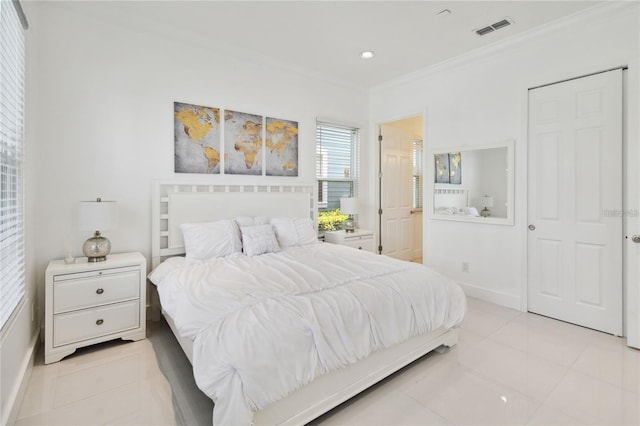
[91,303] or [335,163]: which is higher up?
[335,163]

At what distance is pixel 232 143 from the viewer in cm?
377

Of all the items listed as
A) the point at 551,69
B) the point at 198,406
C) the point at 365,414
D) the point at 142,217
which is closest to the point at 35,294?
the point at 142,217

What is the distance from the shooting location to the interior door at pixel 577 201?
2.90 metres

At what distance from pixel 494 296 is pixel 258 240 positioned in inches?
109

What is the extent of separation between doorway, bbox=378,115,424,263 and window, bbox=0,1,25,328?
4201 millimetres

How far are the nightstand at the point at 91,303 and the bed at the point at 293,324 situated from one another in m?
0.24

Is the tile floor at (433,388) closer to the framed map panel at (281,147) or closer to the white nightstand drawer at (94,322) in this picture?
the white nightstand drawer at (94,322)

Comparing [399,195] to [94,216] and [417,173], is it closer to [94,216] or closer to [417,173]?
[417,173]

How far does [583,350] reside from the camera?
264 centimetres

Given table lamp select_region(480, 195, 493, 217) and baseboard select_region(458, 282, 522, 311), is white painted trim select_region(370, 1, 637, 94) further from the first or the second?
baseboard select_region(458, 282, 522, 311)

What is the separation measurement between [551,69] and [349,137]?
2.59 m

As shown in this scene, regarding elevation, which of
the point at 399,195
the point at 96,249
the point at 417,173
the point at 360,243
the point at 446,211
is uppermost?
the point at 417,173

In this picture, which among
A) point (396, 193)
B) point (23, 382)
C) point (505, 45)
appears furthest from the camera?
point (396, 193)

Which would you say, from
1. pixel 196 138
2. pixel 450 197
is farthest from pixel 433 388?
pixel 196 138
